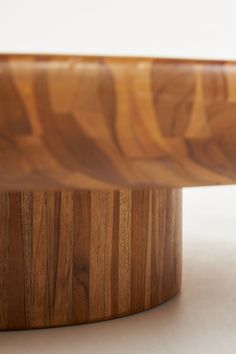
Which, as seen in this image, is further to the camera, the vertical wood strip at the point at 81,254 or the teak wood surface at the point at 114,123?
the vertical wood strip at the point at 81,254

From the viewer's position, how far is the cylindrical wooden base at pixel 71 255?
→ 75cm

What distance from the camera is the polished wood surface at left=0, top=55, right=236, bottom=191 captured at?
0.43m

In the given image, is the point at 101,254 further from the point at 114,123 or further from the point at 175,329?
the point at 114,123

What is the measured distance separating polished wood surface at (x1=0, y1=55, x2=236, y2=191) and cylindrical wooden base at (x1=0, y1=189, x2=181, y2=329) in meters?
0.28

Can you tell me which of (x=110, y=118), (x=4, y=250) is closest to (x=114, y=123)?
A: (x=110, y=118)

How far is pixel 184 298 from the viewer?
89cm

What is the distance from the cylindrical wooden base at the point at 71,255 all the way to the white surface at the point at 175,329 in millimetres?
20

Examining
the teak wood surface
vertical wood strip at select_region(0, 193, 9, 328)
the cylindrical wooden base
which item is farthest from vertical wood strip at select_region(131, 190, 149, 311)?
the teak wood surface

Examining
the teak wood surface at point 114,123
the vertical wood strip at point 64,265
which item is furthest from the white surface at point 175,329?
the teak wood surface at point 114,123

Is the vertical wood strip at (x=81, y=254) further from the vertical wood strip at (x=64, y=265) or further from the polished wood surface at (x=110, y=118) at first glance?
the polished wood surface at (x=110, y=118)

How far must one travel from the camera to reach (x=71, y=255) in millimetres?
767

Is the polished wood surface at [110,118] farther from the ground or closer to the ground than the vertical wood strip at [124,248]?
farther from the ground

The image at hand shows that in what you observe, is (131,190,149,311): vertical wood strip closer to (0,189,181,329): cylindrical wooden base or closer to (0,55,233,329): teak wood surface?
(0,189,181,329): cylindrical wooden base

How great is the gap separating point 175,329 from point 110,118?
0.39m
